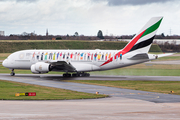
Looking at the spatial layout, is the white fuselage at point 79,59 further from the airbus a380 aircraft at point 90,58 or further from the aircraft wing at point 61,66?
the aircraft wing at point 61,66

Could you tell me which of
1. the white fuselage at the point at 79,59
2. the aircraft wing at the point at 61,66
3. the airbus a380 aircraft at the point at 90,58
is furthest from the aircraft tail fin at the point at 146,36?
the aircraft wing at the point at 61,66

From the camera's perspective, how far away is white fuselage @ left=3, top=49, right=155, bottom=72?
1698 inches

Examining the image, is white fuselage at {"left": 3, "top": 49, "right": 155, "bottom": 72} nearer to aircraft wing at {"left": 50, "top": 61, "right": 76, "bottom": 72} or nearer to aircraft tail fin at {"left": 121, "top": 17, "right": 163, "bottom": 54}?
aircraft wing at {"left": 50, "top": 61, "right": 76, "bottom": 72}

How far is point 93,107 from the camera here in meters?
20.1

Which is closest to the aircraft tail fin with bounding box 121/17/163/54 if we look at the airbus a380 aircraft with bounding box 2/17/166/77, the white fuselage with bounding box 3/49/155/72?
the airbus a380 aircraft with bounding box 2/17/166/77

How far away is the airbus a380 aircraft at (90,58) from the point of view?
137 ft

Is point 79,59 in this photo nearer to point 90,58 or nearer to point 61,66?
point 90,58

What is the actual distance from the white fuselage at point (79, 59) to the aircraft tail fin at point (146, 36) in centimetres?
130

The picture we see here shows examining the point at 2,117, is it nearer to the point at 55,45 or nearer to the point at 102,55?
the point at 102,55

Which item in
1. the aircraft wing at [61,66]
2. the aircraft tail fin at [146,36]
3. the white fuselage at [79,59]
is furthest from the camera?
the white fuselage at [79,59]

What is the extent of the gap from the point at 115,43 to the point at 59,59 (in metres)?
108

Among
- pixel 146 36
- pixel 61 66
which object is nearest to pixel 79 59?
pixel 61 66

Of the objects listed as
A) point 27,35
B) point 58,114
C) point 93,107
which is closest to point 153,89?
point 93,107

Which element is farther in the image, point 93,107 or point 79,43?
point 79,43
